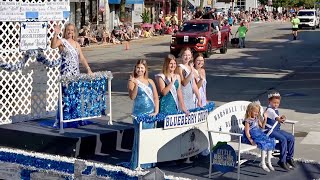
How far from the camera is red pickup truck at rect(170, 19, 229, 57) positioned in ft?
106

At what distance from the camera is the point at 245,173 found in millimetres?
10078

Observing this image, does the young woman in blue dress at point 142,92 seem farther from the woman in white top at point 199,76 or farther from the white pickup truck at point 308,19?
the white pickup truck at point 308,19

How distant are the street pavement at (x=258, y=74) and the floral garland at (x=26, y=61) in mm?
3090

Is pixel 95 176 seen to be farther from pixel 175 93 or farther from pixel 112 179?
pixel 175 93

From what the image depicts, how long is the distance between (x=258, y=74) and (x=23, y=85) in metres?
14.0

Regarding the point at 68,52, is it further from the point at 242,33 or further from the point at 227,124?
the point at 242,33

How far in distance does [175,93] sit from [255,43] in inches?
1322

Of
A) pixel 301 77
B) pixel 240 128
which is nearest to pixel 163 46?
pixel 301 77

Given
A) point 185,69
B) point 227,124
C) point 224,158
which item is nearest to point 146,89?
point 185,69

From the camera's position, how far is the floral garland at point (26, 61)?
12.3 metres

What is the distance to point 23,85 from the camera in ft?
42.0

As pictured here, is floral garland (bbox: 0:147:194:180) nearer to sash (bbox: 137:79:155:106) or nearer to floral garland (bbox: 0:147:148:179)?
floral garland (bbox: 0:147:148:179)

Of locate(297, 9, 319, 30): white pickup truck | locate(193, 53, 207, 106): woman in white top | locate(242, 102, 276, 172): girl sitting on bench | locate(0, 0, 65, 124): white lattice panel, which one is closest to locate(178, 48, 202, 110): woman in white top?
locate(193, 53, 207, 106): woman in white top

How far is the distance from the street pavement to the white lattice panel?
2.74 meters
